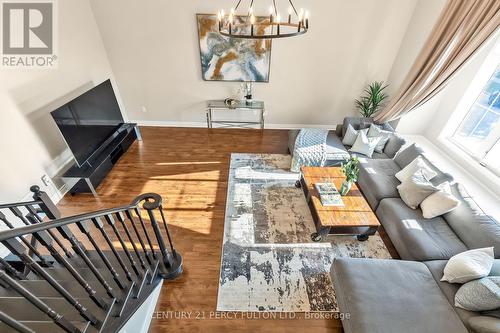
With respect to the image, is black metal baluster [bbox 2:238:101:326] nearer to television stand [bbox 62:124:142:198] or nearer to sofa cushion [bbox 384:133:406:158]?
television stand [bbox 62:124:142:198]

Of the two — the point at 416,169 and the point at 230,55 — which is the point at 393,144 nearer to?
the point at 416,169

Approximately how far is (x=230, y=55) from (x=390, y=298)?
14.0ft

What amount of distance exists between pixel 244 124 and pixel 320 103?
1694 millimetres

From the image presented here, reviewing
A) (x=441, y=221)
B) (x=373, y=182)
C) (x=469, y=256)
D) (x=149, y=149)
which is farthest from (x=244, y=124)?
(x=469, y=256)

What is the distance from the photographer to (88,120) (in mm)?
3367

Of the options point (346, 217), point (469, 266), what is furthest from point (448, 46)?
point (469, 266)

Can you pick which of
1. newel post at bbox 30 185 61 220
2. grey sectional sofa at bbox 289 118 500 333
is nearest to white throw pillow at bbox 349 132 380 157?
grey sectional sofa at bbox 289 118 500 333

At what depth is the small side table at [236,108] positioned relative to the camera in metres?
4.61

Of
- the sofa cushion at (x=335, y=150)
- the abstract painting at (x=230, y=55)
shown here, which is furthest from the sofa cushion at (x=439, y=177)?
the abstract painting at (x=230, y=55)

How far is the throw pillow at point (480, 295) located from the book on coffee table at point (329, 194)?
1.27m

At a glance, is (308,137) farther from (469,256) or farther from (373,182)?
(469,256)

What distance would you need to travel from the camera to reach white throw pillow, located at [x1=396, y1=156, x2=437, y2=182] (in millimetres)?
2861

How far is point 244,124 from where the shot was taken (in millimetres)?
5059

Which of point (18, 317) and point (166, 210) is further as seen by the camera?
point (166, 210)
